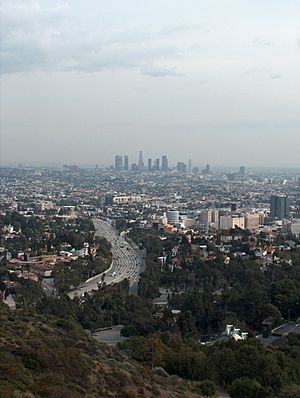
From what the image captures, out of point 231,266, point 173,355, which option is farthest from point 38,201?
point 173,355

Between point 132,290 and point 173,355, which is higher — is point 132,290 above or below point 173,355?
below

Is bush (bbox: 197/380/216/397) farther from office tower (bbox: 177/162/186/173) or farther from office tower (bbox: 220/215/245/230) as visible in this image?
office tower (bbox: 177/162/186/173)

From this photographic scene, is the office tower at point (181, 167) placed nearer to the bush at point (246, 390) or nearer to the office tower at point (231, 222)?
the office tower at point (231, 222)

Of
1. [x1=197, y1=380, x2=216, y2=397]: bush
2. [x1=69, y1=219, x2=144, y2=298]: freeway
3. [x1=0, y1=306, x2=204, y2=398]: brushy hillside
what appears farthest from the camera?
[x1=69, y1=219, x2=144, y2=298]: freeway

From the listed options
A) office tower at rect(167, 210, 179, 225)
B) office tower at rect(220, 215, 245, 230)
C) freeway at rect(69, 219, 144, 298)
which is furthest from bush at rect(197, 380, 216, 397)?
office tower at rect(167, 210, 179, 225)

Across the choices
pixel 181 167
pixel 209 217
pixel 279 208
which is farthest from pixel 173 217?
pixel 181 167

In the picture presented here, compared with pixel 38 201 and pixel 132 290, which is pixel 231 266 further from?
pixel 38 201

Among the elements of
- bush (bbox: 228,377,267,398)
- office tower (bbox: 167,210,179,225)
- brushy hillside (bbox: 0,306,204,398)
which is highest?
brushy hillside (bbox: 0,306,204,398)
